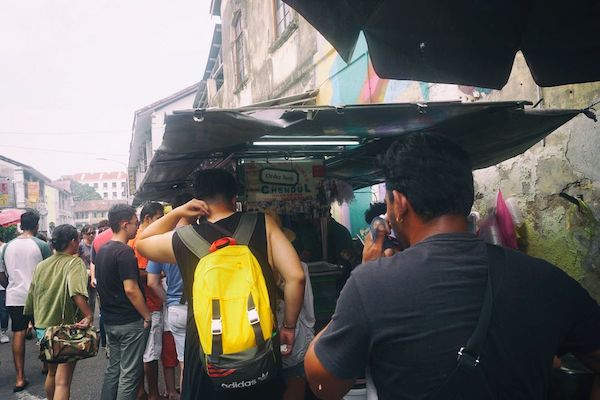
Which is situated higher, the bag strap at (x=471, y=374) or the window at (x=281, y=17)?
the window at (x=281, y=17)

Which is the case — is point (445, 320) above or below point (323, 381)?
above

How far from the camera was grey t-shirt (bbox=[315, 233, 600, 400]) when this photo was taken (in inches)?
46.3

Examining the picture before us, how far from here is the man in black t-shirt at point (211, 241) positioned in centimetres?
237

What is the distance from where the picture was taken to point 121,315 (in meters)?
3.81

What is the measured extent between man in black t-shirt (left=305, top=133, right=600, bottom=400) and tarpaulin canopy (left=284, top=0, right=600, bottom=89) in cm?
112

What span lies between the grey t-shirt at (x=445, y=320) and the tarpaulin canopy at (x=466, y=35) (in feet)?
4.56

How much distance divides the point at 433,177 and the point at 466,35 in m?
1.42

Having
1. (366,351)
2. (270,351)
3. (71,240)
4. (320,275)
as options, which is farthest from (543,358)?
(71,240)

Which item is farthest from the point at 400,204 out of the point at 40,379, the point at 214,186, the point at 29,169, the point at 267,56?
the point at 29,169

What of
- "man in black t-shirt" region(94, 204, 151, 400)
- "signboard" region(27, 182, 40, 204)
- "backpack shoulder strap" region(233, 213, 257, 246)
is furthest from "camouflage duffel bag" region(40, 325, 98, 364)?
"signboard" region(27, 182, 40, 204)

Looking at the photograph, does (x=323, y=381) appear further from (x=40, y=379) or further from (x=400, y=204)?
(x=40, y=379)

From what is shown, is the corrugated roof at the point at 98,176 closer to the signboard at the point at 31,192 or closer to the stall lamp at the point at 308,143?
the signboard at the point at 31,192

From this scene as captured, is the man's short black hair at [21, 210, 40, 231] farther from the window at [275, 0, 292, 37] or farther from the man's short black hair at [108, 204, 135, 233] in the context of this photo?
the window at [275, 0, 292, 37]

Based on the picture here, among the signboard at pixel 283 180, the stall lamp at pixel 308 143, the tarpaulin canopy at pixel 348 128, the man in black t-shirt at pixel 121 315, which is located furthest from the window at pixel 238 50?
the man in black t-shirt at pixel 121 315
